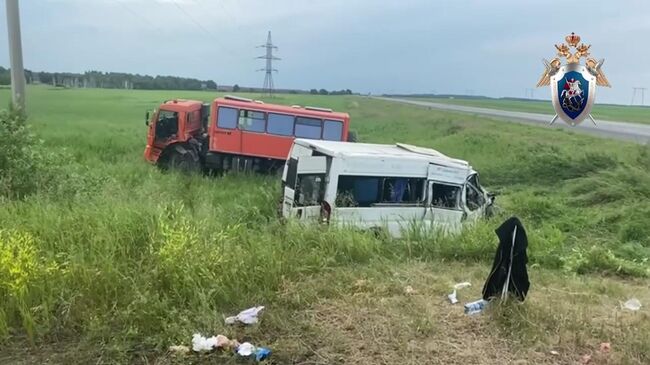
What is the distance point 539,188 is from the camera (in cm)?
1703

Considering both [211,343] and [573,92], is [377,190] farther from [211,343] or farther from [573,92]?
[211,343]

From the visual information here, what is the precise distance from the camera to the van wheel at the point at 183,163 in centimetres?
1900

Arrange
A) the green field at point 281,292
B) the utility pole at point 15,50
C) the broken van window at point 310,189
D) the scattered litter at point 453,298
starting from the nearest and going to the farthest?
the green field at point 281,292 < the scattered litter at point 453,298 < the broken van window at point 310,189 < the utility pole at point 15,50

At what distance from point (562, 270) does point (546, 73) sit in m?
3.12

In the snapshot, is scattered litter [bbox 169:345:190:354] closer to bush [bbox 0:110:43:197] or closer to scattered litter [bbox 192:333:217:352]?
scattered litter [bbox 192:333:217:352]

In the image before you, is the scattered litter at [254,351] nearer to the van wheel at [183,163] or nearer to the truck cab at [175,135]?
the van wheel at [183,163]

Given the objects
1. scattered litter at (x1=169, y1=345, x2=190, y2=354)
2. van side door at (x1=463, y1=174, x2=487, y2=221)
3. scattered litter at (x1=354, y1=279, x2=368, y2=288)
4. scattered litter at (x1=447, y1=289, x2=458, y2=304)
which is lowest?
van side door at (x1=463, y1=174, x2=487, y2=221)

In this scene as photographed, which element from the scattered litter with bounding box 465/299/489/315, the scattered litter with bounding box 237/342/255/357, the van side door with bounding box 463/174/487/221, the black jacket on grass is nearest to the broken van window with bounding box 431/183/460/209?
the van side door with bounding box 463/174/487/221

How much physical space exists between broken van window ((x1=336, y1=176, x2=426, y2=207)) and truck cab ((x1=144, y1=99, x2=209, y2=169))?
395 inches

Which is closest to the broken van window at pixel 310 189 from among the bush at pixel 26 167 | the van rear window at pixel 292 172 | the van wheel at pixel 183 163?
the van rear window at pixel 292 172

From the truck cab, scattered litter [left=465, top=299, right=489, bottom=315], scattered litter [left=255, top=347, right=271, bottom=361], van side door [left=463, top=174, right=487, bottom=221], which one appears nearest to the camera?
scattered litter [left=255, top=347, right=271, bottom=361]

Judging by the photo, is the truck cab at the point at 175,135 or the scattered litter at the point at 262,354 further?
the truck cab at the point at 175,135

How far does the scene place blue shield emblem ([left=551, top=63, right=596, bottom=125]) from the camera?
13.8 ft

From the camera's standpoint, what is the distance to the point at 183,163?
19.2 m
